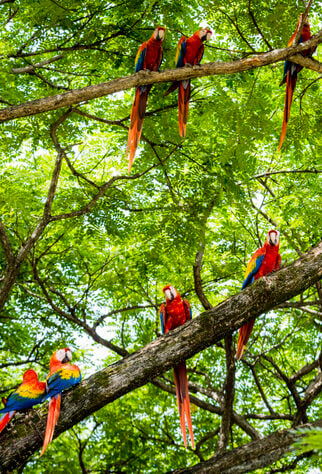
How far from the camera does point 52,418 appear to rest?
2.61 metres

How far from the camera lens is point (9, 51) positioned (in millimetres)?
4367

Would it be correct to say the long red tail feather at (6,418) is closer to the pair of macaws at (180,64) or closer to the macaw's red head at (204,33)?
the pair of macaws at (180,64)

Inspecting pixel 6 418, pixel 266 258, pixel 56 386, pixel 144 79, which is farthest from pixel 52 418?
pixel 266 258

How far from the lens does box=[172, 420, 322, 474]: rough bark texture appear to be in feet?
12.1

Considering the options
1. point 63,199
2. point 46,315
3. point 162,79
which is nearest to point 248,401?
point 46,315

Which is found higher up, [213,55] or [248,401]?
[213,55]

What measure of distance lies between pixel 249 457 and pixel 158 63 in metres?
3.27

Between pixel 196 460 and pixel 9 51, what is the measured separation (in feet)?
16.9

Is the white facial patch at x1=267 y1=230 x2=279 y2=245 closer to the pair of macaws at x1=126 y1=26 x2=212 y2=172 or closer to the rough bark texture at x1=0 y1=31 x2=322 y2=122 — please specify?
the pair of macaws at x1=126 y1=26 x2=212 y2=172

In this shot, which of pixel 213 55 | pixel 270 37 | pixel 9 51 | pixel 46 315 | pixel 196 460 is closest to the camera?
pixel 270 37

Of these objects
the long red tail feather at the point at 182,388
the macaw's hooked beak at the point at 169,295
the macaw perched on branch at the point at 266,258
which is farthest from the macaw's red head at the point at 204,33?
the long red tail feather at the point at 182,388

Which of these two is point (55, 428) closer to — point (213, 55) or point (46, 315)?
point (46, 315)

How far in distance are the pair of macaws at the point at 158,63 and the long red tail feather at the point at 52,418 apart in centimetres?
182

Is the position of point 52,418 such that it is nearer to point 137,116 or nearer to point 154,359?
point 154,359
